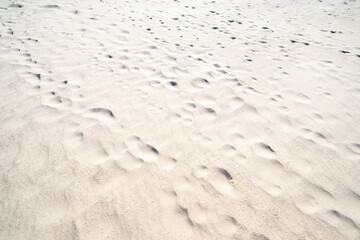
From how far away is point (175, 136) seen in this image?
8.64 ft

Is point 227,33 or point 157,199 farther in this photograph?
point 227,33

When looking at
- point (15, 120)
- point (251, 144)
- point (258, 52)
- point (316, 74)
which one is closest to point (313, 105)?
point (316, 74)

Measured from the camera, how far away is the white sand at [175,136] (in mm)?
1855

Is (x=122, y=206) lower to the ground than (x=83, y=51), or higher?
lower

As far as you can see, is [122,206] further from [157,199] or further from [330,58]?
[330,58]

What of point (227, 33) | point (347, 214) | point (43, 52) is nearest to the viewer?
point (347, 214)

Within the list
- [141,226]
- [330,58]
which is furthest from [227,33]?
[141,226]

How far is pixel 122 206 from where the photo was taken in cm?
192

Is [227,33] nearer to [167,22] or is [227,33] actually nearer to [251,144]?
[167,22]

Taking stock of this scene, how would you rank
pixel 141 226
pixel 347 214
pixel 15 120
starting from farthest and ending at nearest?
pixel 15 120 → pixel 347 214 → pixel 141 226

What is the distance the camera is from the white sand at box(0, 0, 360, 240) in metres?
1.86

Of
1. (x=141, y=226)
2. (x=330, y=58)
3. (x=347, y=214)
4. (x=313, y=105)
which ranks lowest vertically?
(x=141, y=226)

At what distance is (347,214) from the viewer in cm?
192

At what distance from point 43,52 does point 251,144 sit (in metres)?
4.67
